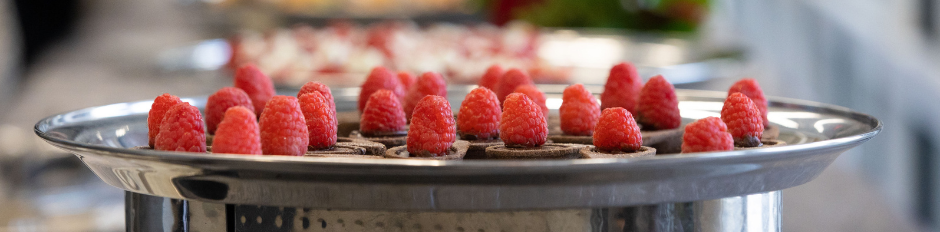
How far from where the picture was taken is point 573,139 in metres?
0.69

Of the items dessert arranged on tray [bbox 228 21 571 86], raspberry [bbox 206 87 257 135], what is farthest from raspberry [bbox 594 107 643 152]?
dessert arranged on tray [bbox 228 21 571 86]

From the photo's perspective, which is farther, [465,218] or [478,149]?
[478,149]

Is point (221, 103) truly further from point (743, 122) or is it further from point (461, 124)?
point (743, 122)

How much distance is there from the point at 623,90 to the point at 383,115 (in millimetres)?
225

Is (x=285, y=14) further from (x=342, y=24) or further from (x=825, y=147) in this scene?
(x=825, y=147)

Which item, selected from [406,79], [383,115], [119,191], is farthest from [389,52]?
[383,115]

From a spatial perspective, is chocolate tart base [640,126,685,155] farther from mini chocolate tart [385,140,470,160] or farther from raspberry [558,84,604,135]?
mini chocolate tart [385,140,470,160]

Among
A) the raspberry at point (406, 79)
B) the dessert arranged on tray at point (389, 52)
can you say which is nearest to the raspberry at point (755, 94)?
the raspberry at point (406, 79)

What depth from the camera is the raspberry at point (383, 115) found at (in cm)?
69

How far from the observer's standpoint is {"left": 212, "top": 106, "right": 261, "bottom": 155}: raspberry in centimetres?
49

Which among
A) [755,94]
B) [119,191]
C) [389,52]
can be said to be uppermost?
[389,52]

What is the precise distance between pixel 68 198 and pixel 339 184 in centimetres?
124

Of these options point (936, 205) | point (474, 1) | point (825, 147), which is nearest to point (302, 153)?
point (825, 147)

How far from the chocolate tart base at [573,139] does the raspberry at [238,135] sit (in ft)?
0.91
